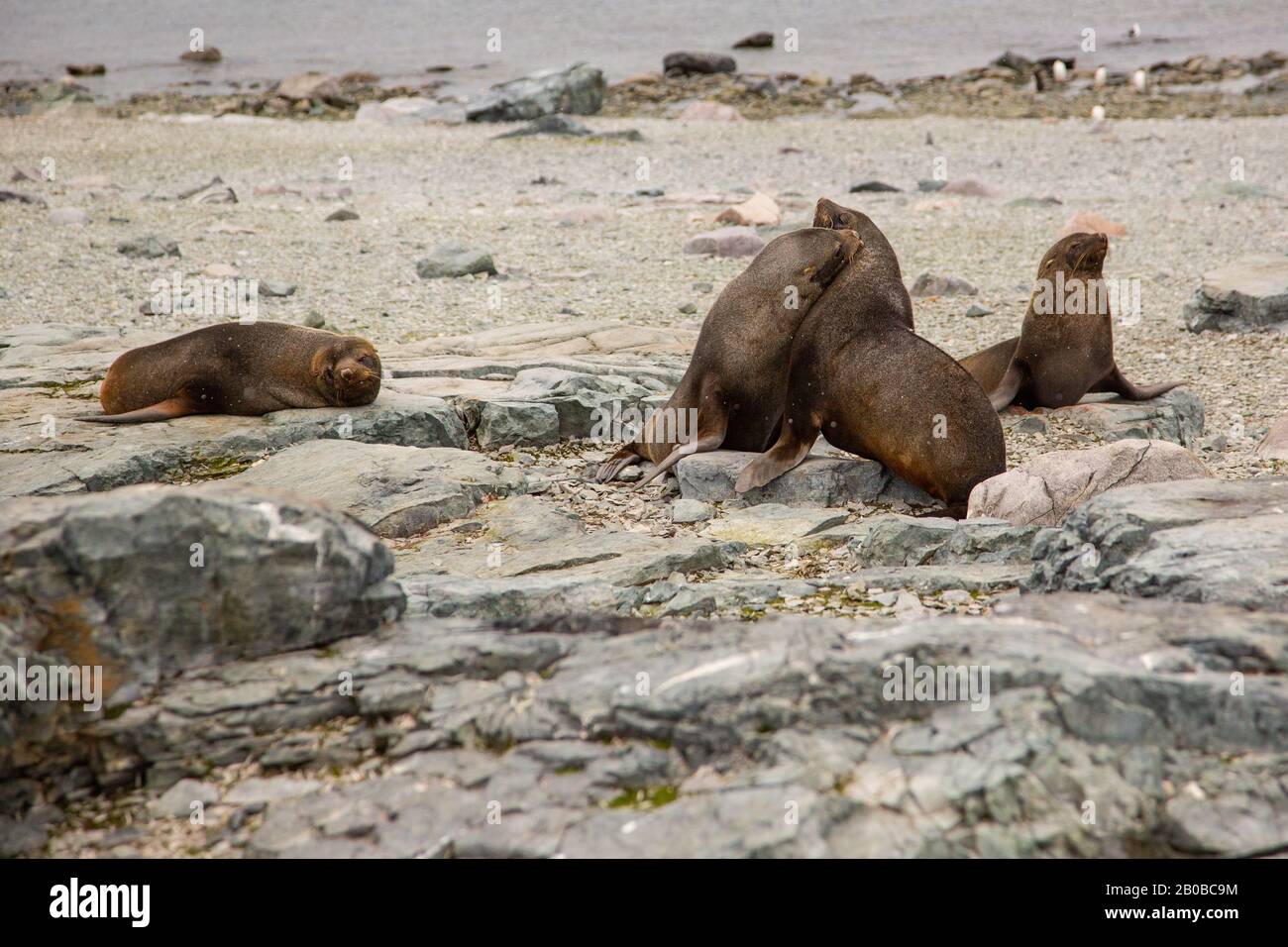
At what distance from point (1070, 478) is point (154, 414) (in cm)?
466

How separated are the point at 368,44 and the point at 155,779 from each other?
4344 cm

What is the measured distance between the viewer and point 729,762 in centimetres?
289

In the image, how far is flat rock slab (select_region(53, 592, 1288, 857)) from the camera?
2.69 meters

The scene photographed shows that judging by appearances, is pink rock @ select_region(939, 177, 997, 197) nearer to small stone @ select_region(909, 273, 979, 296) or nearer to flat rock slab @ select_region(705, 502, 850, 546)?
small stone @ select_region(909, 273, 979, 296)

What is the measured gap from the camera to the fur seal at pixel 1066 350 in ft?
25.9

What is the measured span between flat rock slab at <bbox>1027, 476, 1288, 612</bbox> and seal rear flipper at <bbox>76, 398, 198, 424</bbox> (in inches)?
182

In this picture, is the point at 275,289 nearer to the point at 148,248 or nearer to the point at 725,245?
the point at 148,248

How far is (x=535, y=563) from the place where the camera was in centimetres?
505

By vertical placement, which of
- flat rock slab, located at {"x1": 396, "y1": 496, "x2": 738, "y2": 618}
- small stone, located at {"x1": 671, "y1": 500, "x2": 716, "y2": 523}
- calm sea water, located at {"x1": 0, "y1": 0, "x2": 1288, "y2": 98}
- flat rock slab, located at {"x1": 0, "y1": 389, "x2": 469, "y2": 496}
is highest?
calm sea water, located at {"x1": 0, "y1": 0, "x2": 1288, "y2": 98}

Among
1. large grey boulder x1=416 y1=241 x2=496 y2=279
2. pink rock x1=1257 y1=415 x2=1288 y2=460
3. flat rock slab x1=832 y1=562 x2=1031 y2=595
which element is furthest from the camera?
large grey boulder x1=416 y1=241 x2=496 y2=279

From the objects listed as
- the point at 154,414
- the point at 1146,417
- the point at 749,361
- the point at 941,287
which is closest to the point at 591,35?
the point at 941,287

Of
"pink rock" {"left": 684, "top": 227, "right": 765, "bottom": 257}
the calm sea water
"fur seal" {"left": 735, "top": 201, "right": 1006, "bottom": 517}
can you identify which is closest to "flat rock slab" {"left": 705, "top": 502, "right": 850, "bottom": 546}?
"fur seal" {"left": 735, "top": 201, "right": 1006, "bottom": 517}

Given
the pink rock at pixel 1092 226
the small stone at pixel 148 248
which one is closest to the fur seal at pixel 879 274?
the pink rock at pixel 1092 226
